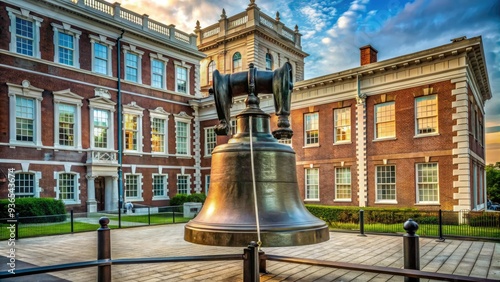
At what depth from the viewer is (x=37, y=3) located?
2591 cm

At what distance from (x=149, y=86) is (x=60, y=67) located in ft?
24.2

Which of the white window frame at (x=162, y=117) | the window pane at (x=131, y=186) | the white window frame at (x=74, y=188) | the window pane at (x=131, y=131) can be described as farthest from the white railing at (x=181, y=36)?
the white window frame at (x=74, y=188)

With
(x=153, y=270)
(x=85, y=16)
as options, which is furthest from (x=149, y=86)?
(x=153, y=270)

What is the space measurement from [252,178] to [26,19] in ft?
90.3

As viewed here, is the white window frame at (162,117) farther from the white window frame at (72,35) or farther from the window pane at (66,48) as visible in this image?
the window pane at (66,48)

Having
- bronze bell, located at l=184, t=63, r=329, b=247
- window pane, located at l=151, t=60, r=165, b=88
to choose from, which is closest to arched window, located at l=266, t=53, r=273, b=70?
window pane, located at l=151, t=60, r=165, b=88

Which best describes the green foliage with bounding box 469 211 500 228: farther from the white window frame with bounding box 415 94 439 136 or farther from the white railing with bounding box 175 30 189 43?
the white railing with bounding box 175 30 189 43

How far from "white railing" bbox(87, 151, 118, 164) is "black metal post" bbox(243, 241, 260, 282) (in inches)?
1051

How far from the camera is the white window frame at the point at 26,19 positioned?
974 inches

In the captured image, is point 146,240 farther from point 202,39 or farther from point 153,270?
point 202,39

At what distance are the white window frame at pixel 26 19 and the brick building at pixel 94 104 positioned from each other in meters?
0.06

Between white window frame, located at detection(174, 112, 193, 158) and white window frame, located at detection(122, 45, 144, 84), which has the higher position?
white window frame, located at detection(122, 45, 144, 84)

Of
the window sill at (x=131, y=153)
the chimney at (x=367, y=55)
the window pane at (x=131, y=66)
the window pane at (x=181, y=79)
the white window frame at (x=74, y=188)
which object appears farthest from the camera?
the window pane at (x=181, y=79)

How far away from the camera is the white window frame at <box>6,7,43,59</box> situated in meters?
24.8
